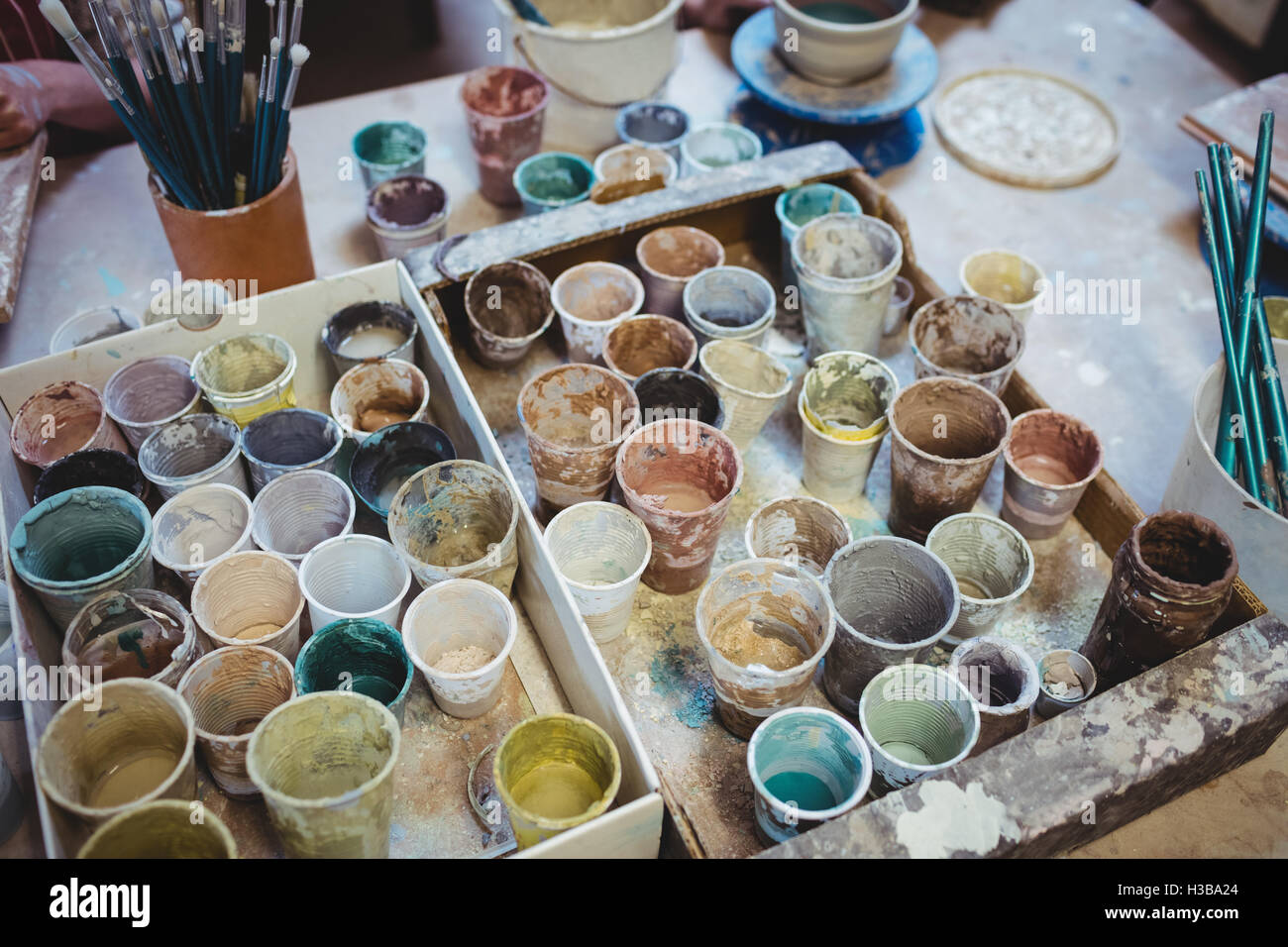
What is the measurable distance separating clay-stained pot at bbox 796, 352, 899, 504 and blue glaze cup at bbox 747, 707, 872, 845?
0.68m

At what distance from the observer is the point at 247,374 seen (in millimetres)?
2441

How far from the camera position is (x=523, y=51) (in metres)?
3.11

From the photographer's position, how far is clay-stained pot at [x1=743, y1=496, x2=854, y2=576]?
6.98ft

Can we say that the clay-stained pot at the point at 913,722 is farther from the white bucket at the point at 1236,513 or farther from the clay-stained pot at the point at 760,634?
the white bucket at the point at 1236,513

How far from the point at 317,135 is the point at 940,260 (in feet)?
6.98

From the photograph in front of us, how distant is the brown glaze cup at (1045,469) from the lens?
2229 mm

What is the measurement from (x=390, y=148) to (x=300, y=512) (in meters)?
1.53

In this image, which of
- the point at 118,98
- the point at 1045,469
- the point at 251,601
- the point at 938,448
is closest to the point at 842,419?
the point at 938,448

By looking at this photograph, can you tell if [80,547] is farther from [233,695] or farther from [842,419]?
[842,419]

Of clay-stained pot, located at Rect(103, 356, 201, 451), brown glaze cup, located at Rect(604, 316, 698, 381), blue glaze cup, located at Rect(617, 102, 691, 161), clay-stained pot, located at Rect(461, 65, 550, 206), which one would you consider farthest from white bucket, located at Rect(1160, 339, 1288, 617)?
clay-stained pot, located at Rect(103, 356, 201, 451)

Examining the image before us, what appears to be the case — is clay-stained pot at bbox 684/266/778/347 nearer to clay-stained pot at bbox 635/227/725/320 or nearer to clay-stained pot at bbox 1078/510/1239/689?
clay-stained pot at bbox 635/227/725/320

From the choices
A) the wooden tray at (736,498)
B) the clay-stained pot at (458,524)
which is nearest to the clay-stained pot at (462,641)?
the clay-stained pot at (458,524)

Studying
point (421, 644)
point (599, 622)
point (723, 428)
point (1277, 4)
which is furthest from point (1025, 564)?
point (1277, 4)

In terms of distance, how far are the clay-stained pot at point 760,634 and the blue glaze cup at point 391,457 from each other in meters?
0.71
